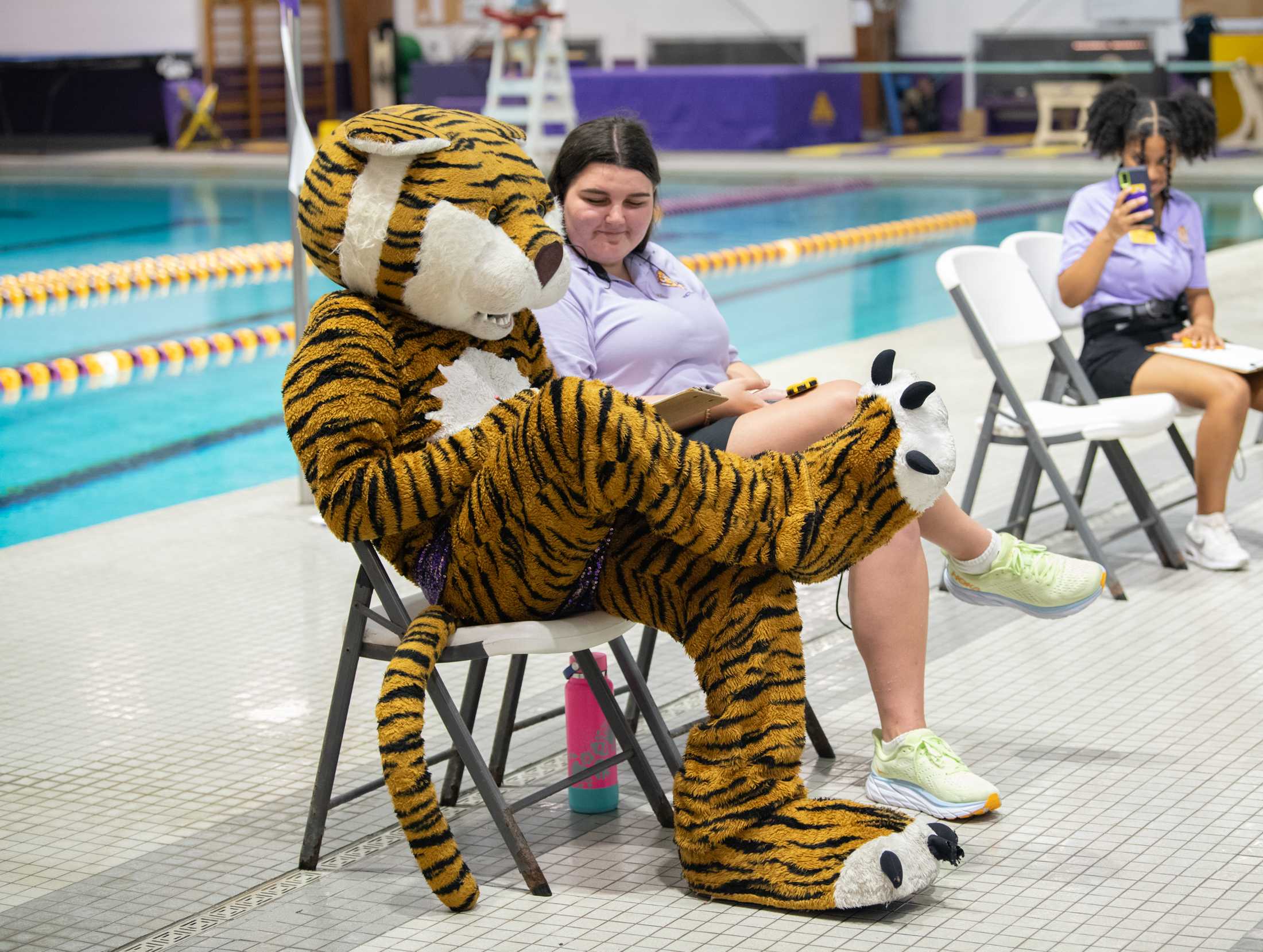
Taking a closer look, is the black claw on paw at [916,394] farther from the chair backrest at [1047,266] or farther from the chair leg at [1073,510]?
the chair backrest at [1047,266]

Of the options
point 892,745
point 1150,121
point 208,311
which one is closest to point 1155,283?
point 1150,121

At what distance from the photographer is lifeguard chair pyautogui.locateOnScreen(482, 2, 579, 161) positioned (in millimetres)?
16984

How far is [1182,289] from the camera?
15.0ft

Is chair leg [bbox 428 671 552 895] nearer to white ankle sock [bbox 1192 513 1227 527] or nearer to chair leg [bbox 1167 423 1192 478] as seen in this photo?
white ankle sock [bbox 1192 513 1227 527]

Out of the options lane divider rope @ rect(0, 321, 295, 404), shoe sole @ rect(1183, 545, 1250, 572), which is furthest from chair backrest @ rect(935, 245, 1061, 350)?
lane divider rope @ rect(0, 321, 295, 404)

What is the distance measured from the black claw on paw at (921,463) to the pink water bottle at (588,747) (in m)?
0.68

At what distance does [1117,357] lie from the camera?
445 centimetres

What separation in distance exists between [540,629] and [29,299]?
8231 mm

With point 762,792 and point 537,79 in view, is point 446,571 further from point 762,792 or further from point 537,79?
point 537,79

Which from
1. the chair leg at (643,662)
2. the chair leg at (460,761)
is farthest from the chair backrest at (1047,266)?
the chair leg at (460,761)

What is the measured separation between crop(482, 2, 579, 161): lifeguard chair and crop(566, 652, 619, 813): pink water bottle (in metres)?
14.1

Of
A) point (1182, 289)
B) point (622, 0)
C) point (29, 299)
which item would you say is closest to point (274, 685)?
point (1182, 289)

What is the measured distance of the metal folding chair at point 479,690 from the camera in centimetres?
250

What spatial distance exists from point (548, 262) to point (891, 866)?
107cm
